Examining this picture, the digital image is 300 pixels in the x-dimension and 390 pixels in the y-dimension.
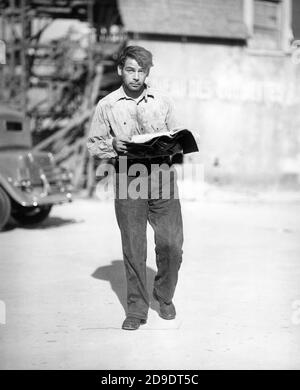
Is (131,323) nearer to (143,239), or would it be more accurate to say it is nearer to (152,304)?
(143,239)

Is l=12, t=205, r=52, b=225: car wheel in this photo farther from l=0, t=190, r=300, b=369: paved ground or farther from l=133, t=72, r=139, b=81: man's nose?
l=133, t=72, r=139, b=81: man's nose

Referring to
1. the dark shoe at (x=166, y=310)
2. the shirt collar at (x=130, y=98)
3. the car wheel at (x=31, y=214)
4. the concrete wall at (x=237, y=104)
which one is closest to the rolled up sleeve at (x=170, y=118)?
the shirt collar at (x=130, y=98)

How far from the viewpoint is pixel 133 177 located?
5.16 metres

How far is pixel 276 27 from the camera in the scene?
2077 cm

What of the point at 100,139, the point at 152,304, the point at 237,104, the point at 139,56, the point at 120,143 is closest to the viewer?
the point at 120,143

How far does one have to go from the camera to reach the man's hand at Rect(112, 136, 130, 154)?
4.93m

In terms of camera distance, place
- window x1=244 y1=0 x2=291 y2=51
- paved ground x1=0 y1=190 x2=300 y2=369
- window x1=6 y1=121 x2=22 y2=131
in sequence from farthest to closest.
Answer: window x1=244 y1=0 x2=291 y2=51, window x1=6 y1=121 x2=22 y2=131, paved ground x1=0 y1=190 x2=300 y2=369

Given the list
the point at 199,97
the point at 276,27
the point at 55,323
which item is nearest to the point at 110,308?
the point at 55,323

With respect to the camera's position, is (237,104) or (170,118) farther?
(237,104)

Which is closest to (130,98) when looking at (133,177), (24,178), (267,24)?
(133,177)

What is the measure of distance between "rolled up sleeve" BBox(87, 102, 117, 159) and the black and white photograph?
0.02 m

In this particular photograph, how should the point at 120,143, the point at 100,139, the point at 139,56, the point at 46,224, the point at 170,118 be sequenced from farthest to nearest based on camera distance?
the point at 46,224 < the point at 170,118 < the point at 100,139 < the point at 139,56 < the point at 120,143

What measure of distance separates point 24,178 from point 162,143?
6431mm

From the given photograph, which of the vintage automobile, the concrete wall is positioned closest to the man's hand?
the vintage automobile
